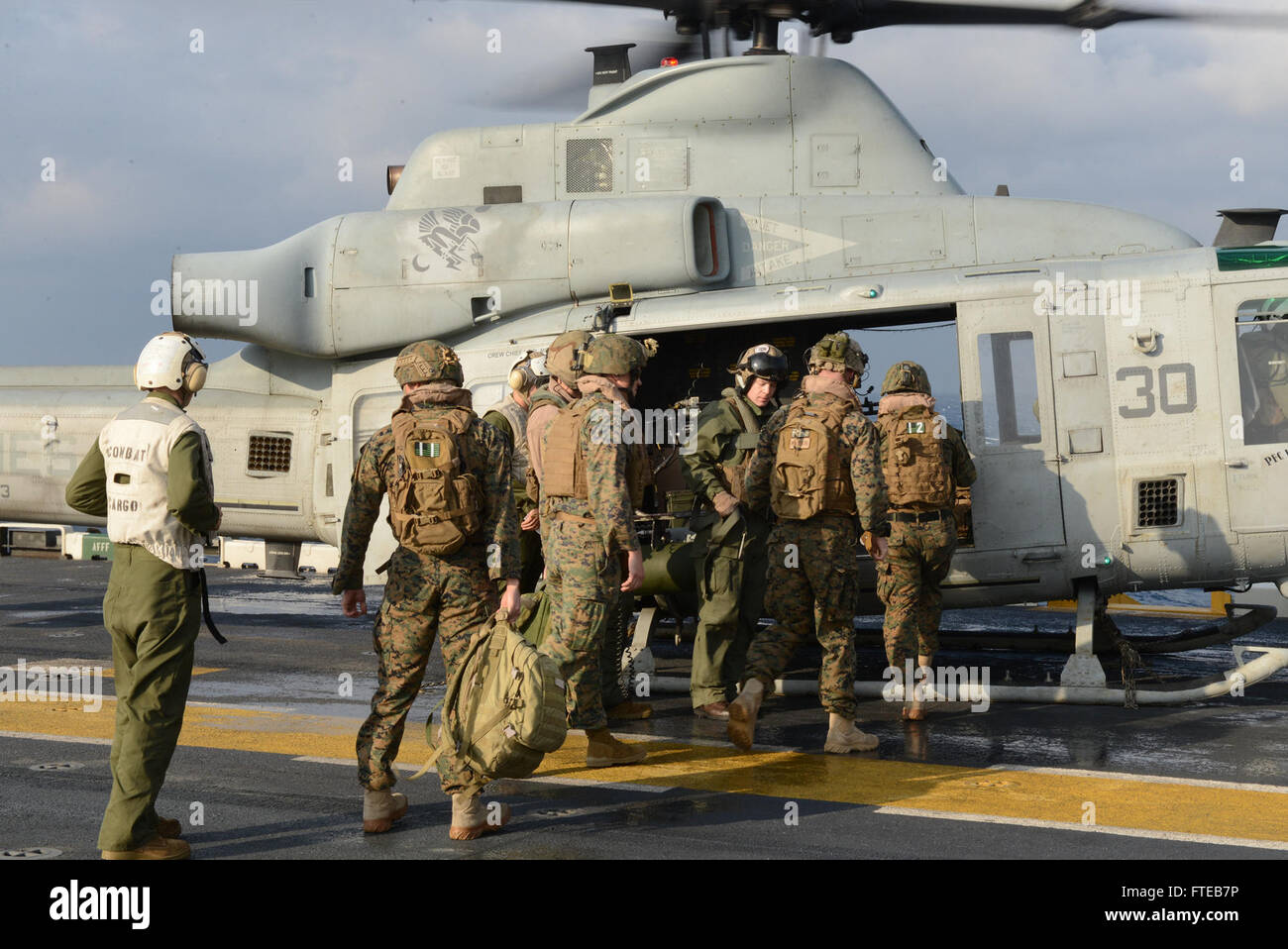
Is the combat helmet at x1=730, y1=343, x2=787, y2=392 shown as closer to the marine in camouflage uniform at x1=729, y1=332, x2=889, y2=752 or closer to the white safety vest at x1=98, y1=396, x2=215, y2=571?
the marine in camouflage uniform at x1=729, y1=332, x2=889, y2=752

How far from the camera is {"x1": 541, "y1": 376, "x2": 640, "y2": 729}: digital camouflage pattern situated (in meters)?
5.79

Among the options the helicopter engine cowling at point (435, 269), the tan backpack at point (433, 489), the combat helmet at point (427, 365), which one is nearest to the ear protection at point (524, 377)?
the helicopter engine cowling at point (435, 269)

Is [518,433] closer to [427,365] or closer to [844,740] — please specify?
[427,365]

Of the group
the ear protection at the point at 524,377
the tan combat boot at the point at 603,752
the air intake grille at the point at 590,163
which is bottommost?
the tan combat boot at the point at 603,752

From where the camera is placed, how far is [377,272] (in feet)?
30.8

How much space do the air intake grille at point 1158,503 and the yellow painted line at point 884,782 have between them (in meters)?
2.41

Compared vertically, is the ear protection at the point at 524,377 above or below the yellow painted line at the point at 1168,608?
above

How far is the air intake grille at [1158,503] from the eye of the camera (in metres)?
7.98

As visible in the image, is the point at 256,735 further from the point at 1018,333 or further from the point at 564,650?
the point at 1018,333

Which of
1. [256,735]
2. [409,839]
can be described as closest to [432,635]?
[409,839]

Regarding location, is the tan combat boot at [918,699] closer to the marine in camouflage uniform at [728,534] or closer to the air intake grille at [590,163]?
the marine in camouflage uniform at [728,534]

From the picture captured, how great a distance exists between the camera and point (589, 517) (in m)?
5.97

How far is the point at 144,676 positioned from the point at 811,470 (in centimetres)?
331

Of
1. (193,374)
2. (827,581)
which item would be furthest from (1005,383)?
(193,374)
